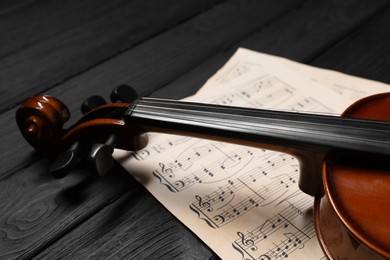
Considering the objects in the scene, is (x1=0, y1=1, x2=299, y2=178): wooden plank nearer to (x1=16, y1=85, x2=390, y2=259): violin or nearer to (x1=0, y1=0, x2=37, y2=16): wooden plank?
(x1=16, y1=85, x2=390, y2=259): violin

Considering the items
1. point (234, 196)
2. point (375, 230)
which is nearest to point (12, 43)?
point (234, 196)

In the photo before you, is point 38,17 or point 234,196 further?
point 38,17

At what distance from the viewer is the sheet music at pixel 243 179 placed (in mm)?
614

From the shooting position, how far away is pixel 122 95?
0.73 metres

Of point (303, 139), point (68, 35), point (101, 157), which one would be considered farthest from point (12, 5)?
point (303, 139)

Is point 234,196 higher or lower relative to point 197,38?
lower

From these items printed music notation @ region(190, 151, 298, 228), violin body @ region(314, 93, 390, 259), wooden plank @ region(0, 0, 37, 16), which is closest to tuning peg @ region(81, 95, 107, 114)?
printed music notation @ region(190, 151, 298, 228)

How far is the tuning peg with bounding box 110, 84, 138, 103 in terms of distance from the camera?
28.6 inches

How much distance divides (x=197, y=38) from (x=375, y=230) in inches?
27.1

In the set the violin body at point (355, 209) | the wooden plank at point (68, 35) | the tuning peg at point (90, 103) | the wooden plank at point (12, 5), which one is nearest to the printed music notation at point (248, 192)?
the violin body at point (355, 209)

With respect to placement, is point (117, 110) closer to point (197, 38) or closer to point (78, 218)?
point (78, 218)

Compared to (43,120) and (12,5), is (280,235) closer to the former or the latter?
(43,120)

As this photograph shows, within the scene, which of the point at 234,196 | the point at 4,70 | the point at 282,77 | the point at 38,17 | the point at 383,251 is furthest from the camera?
the point at 38,17

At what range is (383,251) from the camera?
1.48ft
